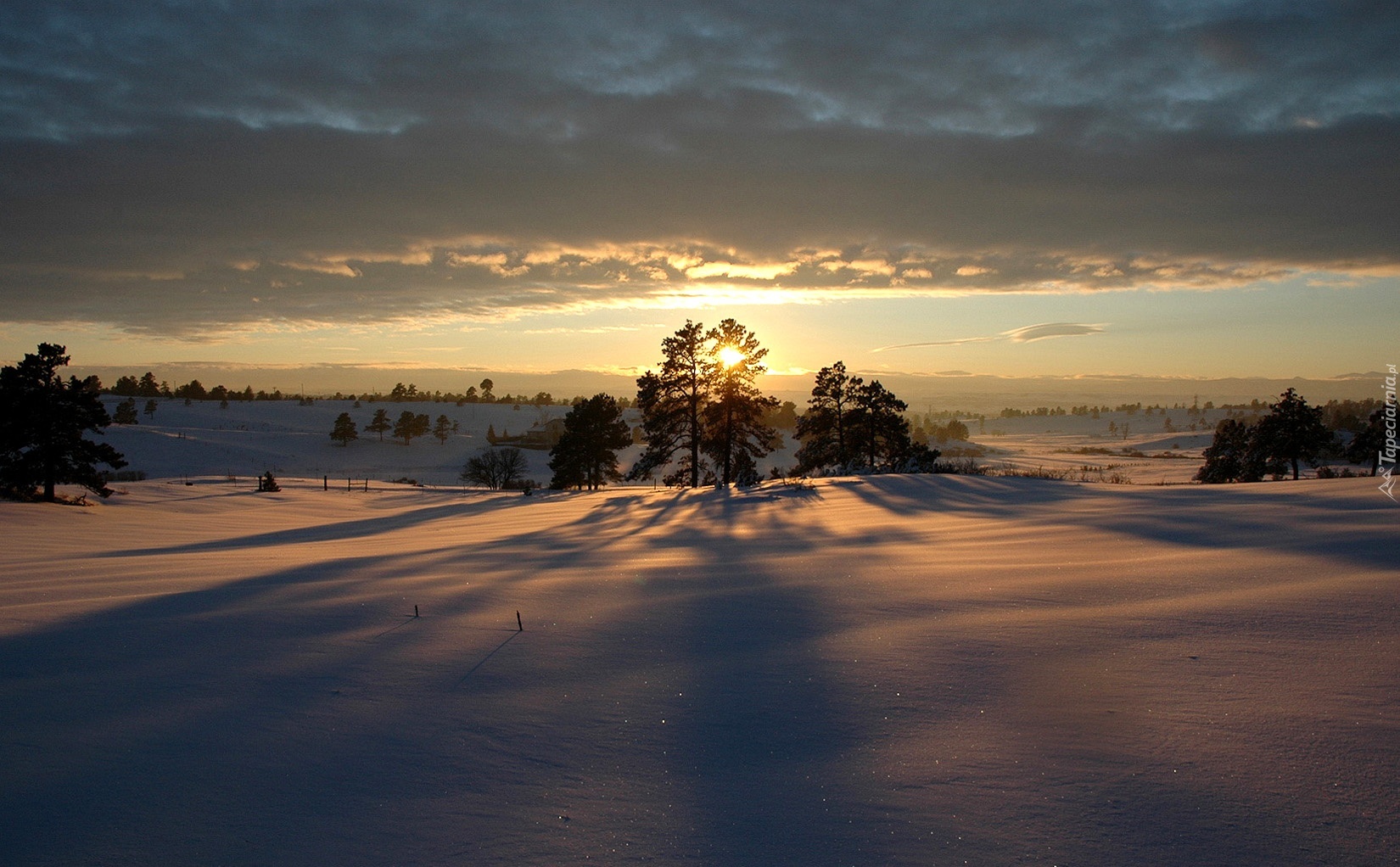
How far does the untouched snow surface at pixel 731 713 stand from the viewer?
268 centimetres

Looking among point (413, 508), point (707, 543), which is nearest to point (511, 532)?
point (707, 543)

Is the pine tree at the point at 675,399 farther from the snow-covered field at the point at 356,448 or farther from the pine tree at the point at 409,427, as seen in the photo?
the pine tree at the point at 409,427

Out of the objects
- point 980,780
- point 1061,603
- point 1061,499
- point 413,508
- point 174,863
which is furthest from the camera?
point 413,508

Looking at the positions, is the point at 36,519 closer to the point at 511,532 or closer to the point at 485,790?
the point at 511,532

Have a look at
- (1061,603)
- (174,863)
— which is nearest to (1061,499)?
(1061,603)

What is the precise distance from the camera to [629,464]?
91625mm

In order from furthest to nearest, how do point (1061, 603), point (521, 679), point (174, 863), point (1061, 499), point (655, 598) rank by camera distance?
point (1061, 499), point (655, 598), point (1061, 603), point (521, 679), point (174, 863)

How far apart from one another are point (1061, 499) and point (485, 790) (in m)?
13.7

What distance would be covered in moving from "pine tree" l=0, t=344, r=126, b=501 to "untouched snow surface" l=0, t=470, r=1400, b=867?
56.7ft

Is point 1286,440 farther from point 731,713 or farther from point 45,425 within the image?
point 45,425

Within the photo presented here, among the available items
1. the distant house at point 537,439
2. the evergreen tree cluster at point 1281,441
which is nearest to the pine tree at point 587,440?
the evergreen tree cluster at point 1281,441

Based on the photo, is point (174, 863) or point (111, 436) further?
point (111, 436)

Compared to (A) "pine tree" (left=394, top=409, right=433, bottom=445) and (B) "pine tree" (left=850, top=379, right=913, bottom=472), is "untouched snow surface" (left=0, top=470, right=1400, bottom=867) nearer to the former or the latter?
(B) "pine tree" (left=850, top=379, right=913, bottom=472)

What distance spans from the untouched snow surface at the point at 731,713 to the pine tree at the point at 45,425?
17.3 m
